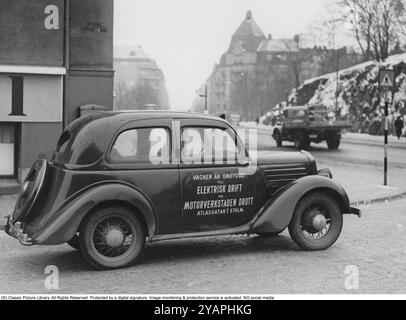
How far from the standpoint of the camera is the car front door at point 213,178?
6.56 m

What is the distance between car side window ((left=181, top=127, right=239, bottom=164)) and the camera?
6668 millimetres

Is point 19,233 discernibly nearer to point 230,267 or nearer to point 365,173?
point 230,267

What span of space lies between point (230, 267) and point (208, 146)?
4.47 feet

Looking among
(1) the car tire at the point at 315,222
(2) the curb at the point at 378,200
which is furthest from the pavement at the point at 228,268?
(2) the curb at the point at 378,200

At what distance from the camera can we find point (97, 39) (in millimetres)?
13336

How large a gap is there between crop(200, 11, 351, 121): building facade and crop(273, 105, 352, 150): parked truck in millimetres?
46210

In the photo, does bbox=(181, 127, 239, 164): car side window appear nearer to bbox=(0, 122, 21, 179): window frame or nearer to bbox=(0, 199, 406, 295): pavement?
bbox=(0, 199, 406, 295): pavement

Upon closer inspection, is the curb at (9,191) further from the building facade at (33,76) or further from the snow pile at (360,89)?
the snow pile at (360,89)

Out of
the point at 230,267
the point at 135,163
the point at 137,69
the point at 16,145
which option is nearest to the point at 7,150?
the point at 16,145

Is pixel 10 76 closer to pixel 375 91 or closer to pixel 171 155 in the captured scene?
pixel 171 155

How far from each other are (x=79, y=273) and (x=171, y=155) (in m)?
1.55

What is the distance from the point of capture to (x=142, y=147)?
21.3 feet

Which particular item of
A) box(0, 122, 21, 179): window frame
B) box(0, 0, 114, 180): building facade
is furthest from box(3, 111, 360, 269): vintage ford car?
box(0, 122, 21, 179): window frame
